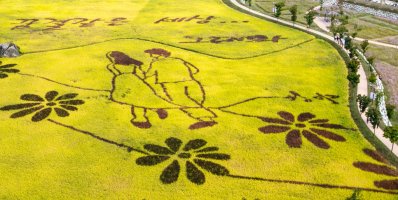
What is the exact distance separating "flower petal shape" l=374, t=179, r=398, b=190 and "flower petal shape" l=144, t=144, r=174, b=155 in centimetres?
1076

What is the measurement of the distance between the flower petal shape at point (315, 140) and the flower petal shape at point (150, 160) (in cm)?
841

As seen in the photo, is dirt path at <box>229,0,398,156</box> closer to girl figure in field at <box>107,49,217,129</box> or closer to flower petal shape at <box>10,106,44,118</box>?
girl figure in field at <box>107,49,217,129</box>

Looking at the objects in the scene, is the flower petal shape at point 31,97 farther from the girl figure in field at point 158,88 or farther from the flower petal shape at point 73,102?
the girl figure in field at point 158,88

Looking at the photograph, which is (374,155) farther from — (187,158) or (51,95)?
(51,95)

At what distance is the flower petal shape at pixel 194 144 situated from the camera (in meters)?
24.2

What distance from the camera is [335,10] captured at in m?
61.0

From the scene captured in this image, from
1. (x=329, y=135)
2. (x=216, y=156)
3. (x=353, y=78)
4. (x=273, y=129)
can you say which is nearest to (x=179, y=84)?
(x=273, y=129)

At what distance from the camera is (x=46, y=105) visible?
1135 inches

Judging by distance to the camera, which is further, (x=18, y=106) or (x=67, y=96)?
(x=67, y=96)

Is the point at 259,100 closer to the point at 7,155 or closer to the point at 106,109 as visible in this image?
the point at 106,109

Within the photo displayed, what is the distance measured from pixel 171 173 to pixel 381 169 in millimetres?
11078

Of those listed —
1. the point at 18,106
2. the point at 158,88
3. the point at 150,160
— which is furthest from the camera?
the point at 158,88

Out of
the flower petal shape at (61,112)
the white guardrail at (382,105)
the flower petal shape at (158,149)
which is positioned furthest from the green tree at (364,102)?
the flower petal shape at (61,112)

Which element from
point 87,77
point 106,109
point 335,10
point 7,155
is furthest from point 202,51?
point 335,10
